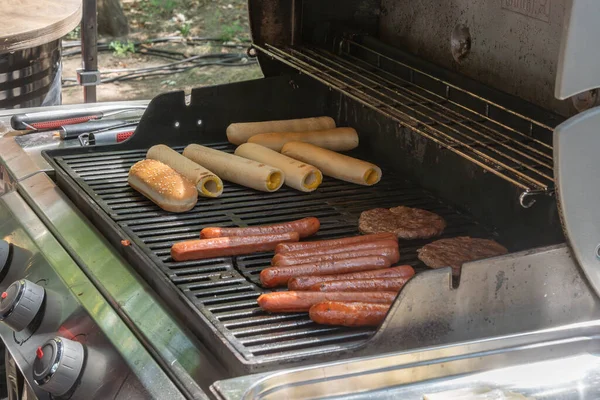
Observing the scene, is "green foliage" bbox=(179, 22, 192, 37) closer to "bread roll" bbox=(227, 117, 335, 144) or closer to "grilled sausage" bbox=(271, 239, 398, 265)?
"bread roll" bbox=(227, 117, 335, 144)

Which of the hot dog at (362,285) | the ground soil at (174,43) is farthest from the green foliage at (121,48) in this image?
the hot dog at (362,285)

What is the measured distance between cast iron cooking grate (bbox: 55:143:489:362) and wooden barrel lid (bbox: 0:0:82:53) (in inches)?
41.1

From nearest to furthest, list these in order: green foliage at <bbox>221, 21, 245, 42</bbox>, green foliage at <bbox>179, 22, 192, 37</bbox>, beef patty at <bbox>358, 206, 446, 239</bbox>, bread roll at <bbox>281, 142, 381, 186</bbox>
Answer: beef patty at <bbox>358, 206, 446, 239</bbox> → bread roll at <bbox>281, 142, 381, 186</bbox> → green foliage at <bbox>221, 21, 245, 42</bbox> → green foliage at <bbox>179, 22, 192, 37</bbox>

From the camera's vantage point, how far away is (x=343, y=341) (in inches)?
80.5

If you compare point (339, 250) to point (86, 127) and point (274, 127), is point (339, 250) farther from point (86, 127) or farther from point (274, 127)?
point (86, 127)

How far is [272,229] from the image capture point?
102 inches

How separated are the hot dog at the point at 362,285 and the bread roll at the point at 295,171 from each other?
79 cm

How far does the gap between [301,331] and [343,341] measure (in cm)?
10

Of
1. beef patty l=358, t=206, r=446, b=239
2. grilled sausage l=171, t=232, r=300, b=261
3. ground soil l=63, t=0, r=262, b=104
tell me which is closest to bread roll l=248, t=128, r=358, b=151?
beef patty l=358, t=206, r=446, b=239

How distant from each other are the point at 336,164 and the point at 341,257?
756mm

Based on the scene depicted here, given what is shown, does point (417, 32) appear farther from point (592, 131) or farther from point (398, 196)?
point (592, 131)

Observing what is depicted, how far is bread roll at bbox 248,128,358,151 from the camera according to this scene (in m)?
3.32

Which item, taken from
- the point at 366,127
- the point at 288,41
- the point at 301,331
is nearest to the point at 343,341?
the point at 301,331

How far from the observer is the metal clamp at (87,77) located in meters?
4.90
